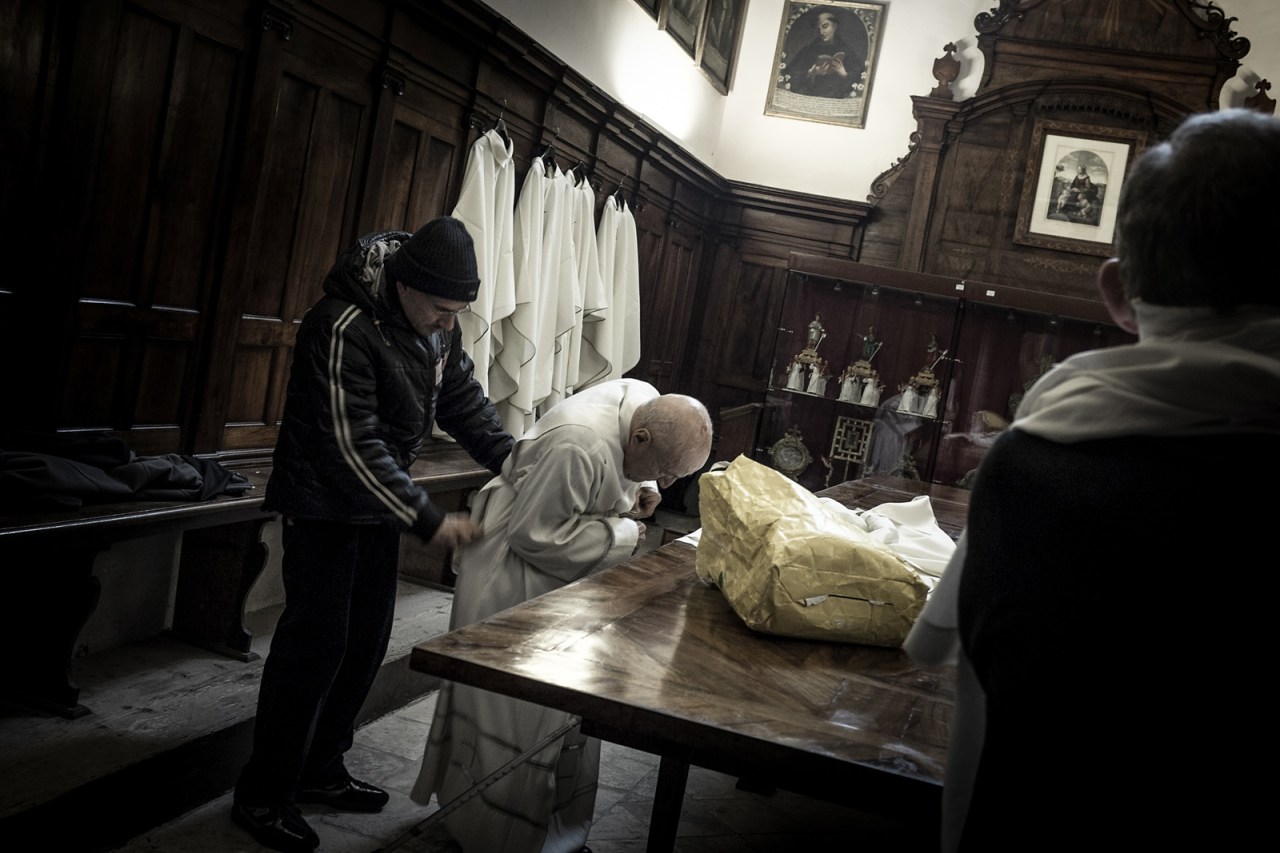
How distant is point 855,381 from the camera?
818cm

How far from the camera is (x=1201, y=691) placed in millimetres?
1103

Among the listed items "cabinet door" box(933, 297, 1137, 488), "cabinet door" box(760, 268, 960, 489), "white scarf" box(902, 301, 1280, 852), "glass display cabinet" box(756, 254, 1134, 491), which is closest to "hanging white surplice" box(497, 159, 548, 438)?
"glass display cabinet" box(756, 254, 1134, 491)

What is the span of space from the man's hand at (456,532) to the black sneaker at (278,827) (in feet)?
2.93

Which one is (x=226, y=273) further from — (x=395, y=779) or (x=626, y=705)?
(x=626, y=705)

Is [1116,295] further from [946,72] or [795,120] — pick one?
[795,120]

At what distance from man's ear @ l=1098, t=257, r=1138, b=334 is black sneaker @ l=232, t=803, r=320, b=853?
2.66 metres

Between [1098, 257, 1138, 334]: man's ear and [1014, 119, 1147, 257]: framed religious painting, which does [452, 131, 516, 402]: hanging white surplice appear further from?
[1014, 119, 1147, 257]: framed religious painting

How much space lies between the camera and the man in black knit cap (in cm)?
295

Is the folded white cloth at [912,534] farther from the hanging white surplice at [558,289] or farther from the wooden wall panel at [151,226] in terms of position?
the hanging white surplice at [558,289]

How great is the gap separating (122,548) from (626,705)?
2.87 metres

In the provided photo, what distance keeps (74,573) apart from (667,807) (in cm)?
206

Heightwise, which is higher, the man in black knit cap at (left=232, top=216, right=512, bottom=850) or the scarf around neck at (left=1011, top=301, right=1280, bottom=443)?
the scarf around neck at (left=1011, top=301, right=1280, bottom=443)

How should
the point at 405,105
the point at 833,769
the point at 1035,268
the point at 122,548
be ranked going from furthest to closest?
the point at 1035,268
the point at 405,105
the point at 122,548
the point at 833,769

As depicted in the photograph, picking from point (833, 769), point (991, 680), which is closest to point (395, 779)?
point (833, 769)
